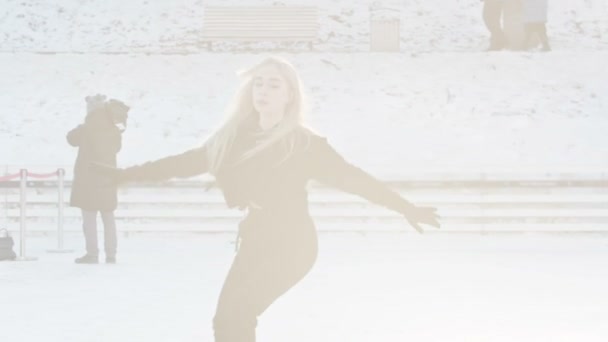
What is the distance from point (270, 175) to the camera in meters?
5.45

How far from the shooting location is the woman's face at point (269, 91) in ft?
17.9

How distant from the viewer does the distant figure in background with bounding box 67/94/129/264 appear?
13930mm

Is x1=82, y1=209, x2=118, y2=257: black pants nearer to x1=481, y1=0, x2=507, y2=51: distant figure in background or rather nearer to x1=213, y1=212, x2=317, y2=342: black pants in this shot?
x1=213, y1=212, x2=317, y2=342: black pants

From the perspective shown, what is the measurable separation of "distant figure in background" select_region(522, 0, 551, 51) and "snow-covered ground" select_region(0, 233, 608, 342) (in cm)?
827

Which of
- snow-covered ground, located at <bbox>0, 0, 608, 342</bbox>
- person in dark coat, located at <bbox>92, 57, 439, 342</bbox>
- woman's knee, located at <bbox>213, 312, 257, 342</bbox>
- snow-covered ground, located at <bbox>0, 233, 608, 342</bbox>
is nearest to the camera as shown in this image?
woman's knee, located at <bbox>213, 312, 257, 342</bbox>

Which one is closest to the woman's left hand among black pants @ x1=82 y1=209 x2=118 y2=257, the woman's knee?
the woman's knee

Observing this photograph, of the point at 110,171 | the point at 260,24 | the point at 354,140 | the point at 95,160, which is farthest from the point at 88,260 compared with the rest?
the point at 260,24

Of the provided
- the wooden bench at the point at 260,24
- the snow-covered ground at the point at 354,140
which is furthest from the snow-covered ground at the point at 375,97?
the wooden bench at the point at 260,24

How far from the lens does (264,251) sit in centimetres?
538

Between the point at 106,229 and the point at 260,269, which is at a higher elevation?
the point at 260,269

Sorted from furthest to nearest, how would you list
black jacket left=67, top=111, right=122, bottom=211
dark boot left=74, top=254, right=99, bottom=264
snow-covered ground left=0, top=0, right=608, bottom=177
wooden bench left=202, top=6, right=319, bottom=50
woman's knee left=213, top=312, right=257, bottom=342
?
1. wooden bench left=202, top=6, right=319, bottom=50
2. snow-covered ground left=0, top=0, right=608, bottom=177
3. dark boot left=74, top=254, right=99, bottom=264
4. black jacket left=67, top=111, right=122, bottom=211
5. woman's knee left=213, top=312, right=257, bottom=342

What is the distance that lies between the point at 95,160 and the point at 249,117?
28.5ft

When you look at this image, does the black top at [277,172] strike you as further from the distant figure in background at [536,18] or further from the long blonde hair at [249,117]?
the distant figure in background at [536,18]

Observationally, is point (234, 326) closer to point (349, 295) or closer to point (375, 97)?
point (349, 295)
